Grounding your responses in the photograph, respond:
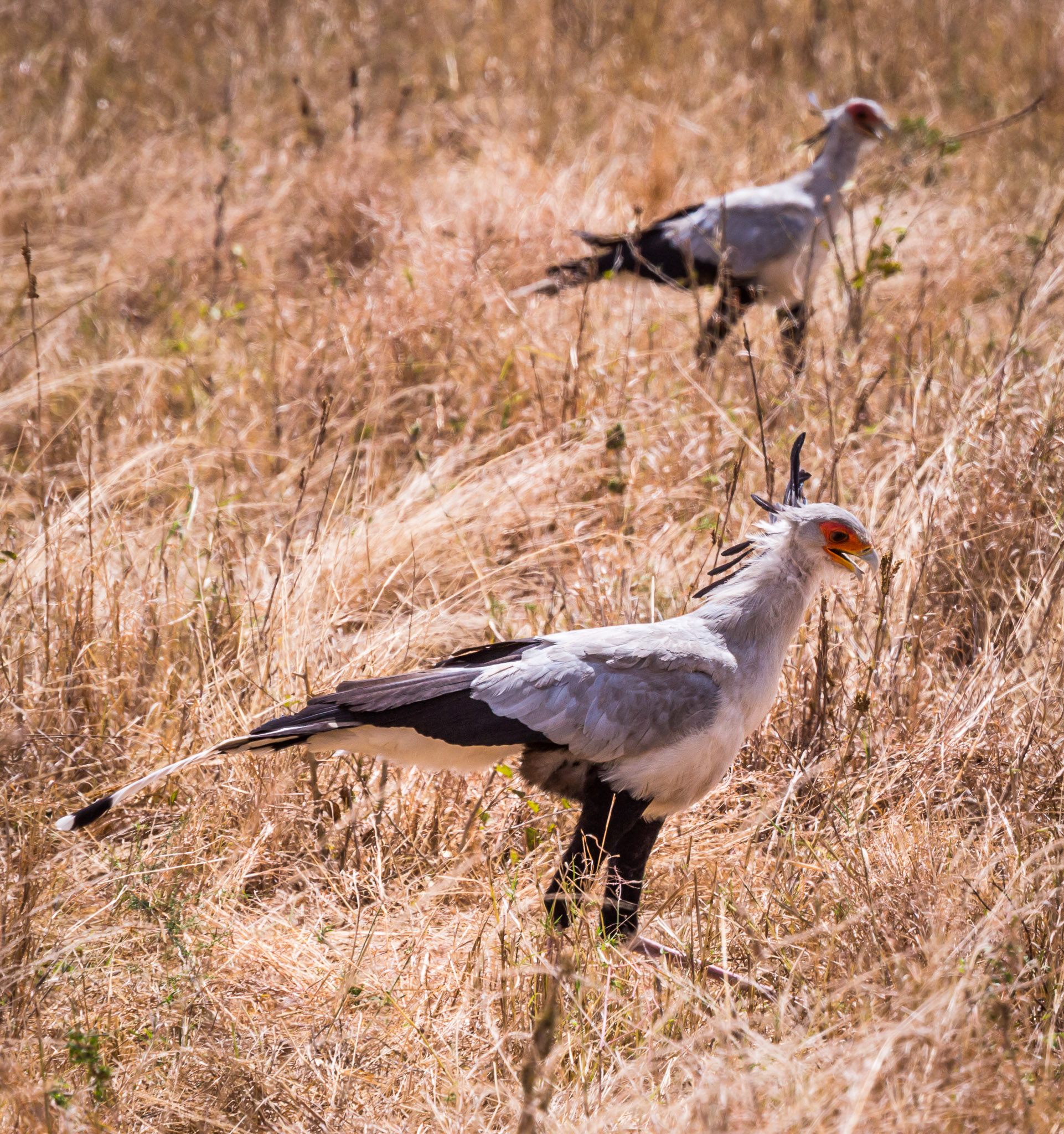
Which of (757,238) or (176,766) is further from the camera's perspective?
(757,238)

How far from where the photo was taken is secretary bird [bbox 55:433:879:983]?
104 inches

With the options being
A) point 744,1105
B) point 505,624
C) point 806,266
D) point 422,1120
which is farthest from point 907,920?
point 806,266

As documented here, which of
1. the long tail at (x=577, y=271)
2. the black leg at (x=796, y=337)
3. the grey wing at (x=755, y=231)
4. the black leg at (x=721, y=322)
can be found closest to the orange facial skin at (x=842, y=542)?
the black leg at (x=796, y=337)

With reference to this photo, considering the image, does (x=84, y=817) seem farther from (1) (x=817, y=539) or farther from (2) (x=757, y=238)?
(2) (x=757, y=238)

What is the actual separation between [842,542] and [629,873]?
98cm

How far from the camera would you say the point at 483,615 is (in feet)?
12.7

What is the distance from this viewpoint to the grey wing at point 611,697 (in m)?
2.65

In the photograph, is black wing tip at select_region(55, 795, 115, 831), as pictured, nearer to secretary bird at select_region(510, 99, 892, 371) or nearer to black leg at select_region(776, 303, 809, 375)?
black leg at select_region(776, 303, 809, 375)

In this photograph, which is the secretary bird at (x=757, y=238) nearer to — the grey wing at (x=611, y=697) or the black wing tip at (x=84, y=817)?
the grey wing at (x=611, y=697)

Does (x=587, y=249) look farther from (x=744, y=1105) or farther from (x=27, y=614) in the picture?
(x=744, y=1105)

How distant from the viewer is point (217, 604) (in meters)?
3.58

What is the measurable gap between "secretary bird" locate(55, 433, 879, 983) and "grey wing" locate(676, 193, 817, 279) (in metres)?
3.16

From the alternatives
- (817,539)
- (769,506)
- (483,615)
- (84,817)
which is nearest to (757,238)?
(483,615)

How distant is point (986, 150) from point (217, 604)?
19.3ft
